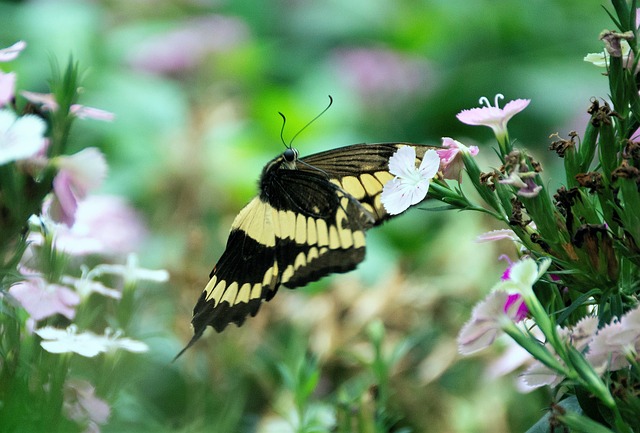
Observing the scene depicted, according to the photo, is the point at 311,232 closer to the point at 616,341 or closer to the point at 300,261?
the point at 300,261

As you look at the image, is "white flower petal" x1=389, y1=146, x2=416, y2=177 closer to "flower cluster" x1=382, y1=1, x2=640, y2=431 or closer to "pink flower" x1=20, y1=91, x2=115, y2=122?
"flower cluster" x1=382, y1=1, x2=640, y2=431

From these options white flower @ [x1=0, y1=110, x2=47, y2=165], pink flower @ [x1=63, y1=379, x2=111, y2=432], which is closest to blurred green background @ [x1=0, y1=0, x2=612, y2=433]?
pink flower @ [x1=63, y1=379, x2=111, y2=432]

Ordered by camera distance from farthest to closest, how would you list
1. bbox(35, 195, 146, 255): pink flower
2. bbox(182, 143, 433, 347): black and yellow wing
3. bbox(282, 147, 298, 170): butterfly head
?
bbox(282, 147, 298, 170): butterfly head, bbox(182, 143, 433, 347): black and yellow wing, bbox(35, 195, 146, 255): pink flower

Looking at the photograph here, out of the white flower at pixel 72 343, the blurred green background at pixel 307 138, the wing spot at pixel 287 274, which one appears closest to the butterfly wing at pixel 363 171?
the wing spot at pixel 287 274

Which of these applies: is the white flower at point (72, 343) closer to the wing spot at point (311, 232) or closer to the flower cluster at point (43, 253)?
the flower cluster at point (43, 253)

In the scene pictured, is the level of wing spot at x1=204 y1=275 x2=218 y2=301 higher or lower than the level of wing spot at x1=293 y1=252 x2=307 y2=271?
higher

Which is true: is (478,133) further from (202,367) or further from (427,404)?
(202,367)
